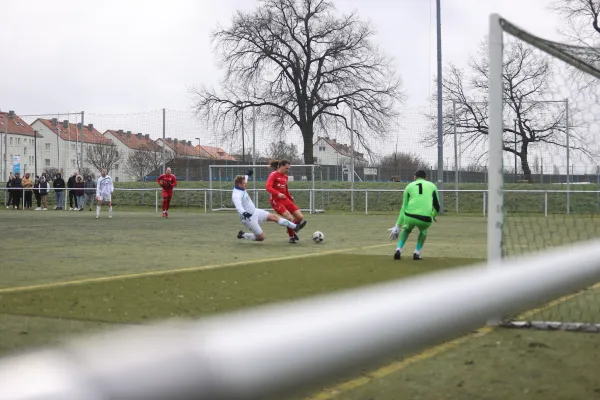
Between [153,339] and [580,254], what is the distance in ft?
4.00

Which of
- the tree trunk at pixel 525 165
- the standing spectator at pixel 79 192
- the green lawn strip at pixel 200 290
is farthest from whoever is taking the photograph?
the standing spectator at pixel 79 192

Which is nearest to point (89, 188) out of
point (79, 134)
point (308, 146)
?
point (79, 134)

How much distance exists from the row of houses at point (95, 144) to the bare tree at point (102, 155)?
0.22 m

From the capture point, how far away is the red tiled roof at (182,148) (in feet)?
113

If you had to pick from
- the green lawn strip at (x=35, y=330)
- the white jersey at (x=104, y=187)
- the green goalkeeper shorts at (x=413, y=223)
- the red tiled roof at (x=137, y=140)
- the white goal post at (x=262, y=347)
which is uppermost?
the red tiled roof at (x=137, y=140)

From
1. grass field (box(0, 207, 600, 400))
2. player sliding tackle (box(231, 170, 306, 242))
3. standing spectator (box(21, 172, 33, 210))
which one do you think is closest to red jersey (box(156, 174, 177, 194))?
grass field (box(0, 207, 600, 400))

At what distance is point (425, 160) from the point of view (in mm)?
30219

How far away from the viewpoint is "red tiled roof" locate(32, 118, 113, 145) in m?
36.8

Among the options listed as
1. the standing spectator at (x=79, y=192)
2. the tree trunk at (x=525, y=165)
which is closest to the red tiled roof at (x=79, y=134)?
the standing spectator at (x=79, y=192)

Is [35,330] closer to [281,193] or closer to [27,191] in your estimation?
[281,193]

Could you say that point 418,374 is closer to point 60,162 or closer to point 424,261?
point 424,261

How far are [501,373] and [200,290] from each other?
418 centimetres

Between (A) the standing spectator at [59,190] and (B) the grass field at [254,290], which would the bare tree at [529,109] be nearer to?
(B) the grass field at [254,290]

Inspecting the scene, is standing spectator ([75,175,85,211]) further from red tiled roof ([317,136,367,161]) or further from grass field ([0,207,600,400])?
grass field ([0,207,600,400])
